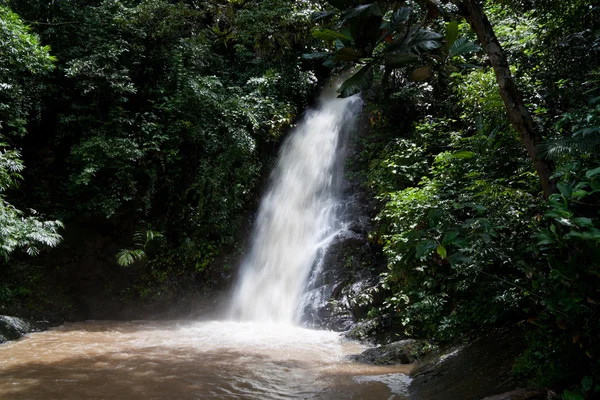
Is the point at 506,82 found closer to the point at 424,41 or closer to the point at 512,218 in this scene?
the point at 424,41

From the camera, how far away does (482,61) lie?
828 cm

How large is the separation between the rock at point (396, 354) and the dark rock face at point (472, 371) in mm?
574

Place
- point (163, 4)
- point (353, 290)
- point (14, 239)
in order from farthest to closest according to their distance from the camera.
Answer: point (163, 4) → point (353, 290) → point (14, 239)

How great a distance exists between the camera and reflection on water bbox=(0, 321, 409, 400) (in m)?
4.24

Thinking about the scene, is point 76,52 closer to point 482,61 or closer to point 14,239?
point 14,239

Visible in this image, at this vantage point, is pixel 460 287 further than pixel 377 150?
No

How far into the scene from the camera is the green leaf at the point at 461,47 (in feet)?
7.94

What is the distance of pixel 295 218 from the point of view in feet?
36.1

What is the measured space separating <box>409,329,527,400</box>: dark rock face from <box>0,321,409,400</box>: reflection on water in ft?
1.13

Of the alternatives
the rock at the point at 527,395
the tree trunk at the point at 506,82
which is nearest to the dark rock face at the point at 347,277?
the rock at the point at 527,395

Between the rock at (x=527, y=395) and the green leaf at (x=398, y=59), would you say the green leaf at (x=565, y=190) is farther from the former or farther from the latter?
the rock at (x=527, y=395)

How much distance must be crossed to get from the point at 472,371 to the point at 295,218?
7508mm

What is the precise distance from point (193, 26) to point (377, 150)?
296 inches

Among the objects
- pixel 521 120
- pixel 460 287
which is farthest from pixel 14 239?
pixel 521 120
